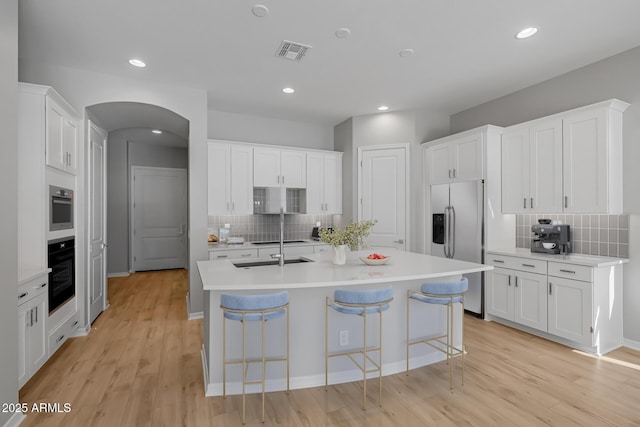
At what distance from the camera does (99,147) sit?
14.0 ft

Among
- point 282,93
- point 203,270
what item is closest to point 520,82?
point 282,93

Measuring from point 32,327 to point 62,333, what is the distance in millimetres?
742

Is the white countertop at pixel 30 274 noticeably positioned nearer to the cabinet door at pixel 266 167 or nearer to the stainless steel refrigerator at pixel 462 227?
the cabinet door at pixel 266 167

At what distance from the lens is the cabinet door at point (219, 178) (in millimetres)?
4680

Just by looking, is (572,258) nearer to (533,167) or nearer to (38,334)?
(533,167)

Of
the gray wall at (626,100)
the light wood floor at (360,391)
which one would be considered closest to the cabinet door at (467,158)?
the gray wall at (626,100)

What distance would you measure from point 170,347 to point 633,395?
4011 millimetres

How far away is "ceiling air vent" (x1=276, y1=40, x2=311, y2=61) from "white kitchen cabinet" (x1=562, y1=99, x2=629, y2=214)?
9.52 ft

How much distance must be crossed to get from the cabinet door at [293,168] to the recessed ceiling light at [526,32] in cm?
330

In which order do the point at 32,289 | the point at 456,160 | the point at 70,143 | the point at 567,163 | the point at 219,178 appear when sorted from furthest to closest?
the point at 219,178 → the point at 456,160 → the point at 567,163 → the point at 70,143 → the point at 32,289

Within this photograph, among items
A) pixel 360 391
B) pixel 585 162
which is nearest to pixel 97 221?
pixel 360 391

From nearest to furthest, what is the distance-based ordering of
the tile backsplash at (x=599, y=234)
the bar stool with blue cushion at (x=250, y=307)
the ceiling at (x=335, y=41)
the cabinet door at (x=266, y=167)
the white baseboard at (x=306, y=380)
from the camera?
the bar stool with blue cushion at (x=250, y=307) → the white baseboard at (x=306, y=380) → the ceiling at (x=335, y=41) → the tile backsplash at (x=599, y=234) → the cabinet door at (x=266, y=167)

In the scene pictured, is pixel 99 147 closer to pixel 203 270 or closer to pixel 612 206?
pixel 203 270

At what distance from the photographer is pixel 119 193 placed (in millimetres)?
6914
